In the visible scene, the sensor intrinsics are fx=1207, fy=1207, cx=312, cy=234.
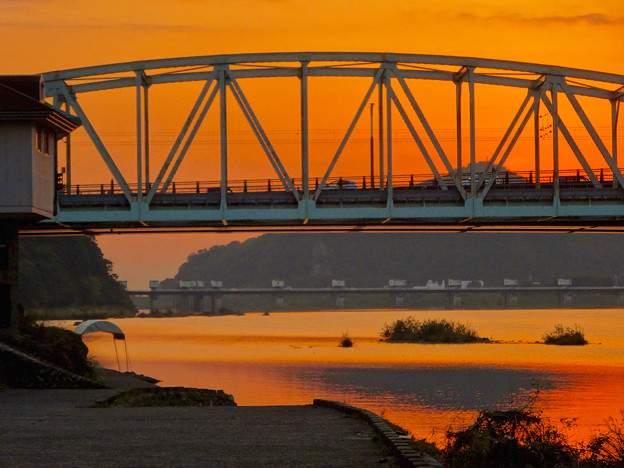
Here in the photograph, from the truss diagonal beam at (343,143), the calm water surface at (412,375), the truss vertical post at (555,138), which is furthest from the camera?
the truss vertical post at (555,138)

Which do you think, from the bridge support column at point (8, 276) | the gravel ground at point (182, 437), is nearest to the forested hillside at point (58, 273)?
the bridge support column at point (8, 276)

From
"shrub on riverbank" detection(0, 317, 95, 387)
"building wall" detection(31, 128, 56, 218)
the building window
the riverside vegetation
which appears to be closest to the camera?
"shrub on riverbank" detection(0, 317, 95, 387)

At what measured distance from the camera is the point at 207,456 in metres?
20.0

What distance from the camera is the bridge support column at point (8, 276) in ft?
152

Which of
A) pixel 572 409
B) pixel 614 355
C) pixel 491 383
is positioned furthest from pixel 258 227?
pixel 614 355

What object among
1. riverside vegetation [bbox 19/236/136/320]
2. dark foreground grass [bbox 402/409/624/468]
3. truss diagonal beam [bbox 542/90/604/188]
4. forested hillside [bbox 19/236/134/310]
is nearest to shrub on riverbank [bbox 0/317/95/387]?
dark foreground grass [bbox 402/409/624/468]

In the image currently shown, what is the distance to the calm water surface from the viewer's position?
4600 centimetres

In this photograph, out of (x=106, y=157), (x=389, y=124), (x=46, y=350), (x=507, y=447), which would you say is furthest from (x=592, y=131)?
(x=507, y=447)

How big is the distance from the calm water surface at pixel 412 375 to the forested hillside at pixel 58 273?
5573 cm

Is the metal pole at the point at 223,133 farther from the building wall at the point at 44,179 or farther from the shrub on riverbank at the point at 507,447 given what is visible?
the shrub on riverbank at the point at 507,447

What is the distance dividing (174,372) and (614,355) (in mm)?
35935

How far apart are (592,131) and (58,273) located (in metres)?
125

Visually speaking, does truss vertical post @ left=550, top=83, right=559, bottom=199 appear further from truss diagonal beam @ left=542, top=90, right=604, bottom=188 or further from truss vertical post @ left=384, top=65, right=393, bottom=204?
truss vertical post @ left=384, top=65, right=393, bottom=204

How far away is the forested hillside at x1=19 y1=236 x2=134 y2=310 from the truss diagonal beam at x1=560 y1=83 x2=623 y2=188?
10040cm
